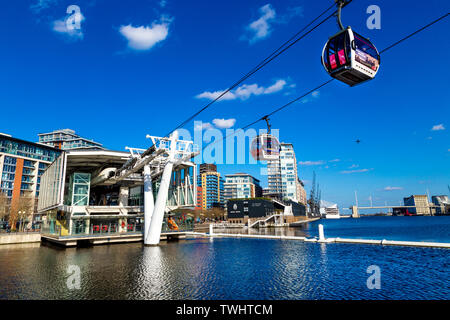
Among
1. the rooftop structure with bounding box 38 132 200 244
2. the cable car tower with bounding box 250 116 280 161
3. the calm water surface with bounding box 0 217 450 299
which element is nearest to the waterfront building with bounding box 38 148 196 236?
the rooftop structure with bounding box 38 132 200 244

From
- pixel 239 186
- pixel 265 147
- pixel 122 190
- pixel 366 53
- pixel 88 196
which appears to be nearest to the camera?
pixel 366 53

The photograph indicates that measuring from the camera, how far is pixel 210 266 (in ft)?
68.7

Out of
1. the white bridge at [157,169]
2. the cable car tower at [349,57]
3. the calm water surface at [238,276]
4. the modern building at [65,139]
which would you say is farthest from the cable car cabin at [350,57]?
the modern building at [65,139]

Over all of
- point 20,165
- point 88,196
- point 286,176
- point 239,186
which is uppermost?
point 286,176

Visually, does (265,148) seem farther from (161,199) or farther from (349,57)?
(161,199)

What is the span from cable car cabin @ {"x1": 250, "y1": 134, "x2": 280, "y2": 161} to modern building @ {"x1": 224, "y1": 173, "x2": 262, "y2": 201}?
164 m

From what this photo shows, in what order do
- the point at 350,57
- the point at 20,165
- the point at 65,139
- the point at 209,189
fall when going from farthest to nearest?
the point at 209,189
the point at 65,139
the point at 20,165
the point at 350,57

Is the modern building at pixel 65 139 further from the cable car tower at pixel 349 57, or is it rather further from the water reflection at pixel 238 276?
the cable car tower at pixel 349 57

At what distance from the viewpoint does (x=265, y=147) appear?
1702 centimetres

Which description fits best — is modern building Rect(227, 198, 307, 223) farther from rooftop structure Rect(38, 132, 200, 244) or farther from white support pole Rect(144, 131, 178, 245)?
white support pole Rect(144, 131, 178, 245)

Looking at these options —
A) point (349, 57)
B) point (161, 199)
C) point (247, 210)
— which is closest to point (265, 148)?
point (349, 57)

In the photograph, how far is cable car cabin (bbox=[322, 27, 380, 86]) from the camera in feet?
34.3

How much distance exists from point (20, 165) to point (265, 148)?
99476 mm
